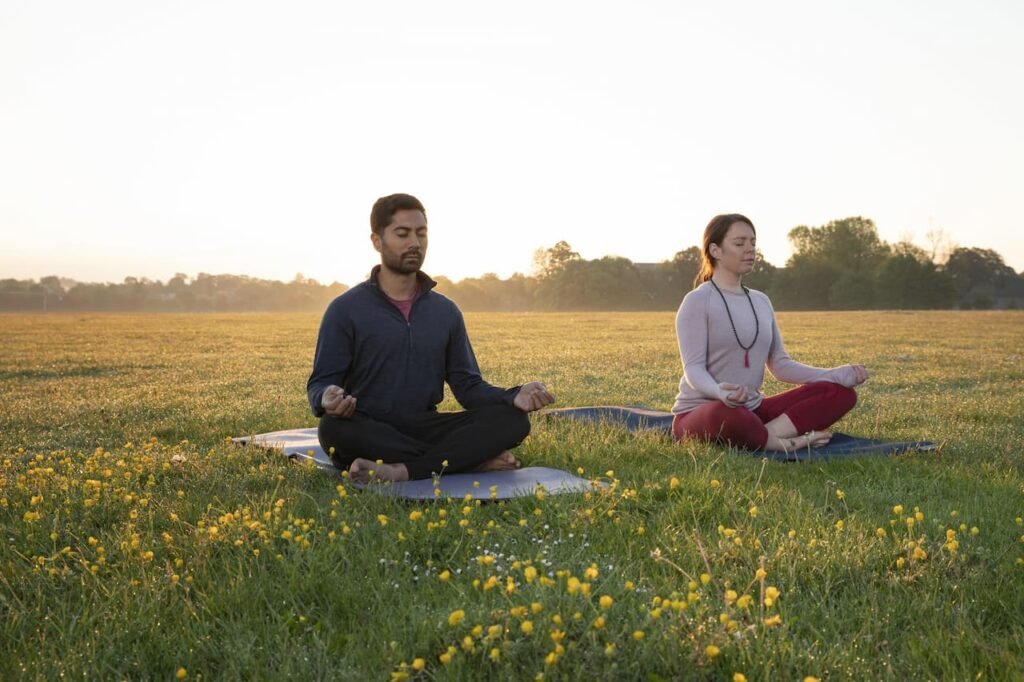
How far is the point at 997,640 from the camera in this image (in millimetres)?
3342

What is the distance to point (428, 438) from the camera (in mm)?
6309

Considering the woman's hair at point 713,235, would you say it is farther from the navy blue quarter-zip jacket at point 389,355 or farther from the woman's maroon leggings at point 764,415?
the navy blue quarter-zip jacket at point 389,355

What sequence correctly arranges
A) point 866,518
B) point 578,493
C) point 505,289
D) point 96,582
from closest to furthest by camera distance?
point 96,582
point 866,518
point 578,493
point 505,289

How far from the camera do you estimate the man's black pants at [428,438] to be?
593 centimetres

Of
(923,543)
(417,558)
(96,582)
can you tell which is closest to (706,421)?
(923,543)

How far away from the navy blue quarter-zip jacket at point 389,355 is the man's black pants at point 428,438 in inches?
6.4

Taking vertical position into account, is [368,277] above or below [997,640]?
above

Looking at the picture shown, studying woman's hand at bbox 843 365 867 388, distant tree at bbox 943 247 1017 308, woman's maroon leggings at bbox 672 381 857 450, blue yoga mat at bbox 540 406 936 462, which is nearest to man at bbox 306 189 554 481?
woman's maroon leggings at bbox 672 381 857 450

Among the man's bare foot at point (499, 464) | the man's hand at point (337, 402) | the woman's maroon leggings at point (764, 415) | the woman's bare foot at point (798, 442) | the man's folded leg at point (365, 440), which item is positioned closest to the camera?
the man's hand at point (337, 402)

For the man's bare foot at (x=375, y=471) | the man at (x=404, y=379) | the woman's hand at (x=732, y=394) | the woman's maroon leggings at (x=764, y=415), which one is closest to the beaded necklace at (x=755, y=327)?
the woman's maroon leggings at (x=764, y=415)

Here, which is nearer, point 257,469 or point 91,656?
point 91,656

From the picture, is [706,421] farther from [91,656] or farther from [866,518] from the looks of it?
[91,656]

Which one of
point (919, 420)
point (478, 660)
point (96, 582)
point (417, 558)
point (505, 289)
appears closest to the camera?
point (478, 660)

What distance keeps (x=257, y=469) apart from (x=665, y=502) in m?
3.01
